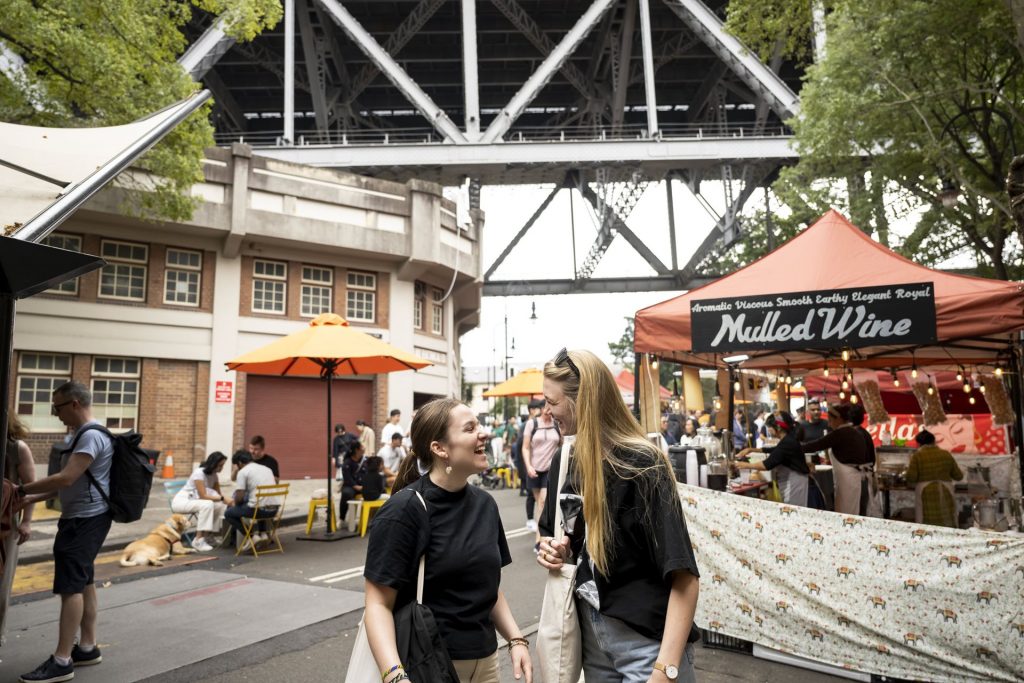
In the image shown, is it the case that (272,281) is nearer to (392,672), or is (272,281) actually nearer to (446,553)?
(446,553)

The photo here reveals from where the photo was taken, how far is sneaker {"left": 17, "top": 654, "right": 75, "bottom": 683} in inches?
191

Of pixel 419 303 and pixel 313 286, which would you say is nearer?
pixel 313 286

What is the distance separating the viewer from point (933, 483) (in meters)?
8.24

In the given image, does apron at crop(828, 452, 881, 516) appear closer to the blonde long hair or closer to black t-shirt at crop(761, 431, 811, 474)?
black t-shirt at crop(761, 431, 811, 474)

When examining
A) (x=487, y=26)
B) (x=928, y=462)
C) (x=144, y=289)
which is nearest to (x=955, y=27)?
(x=928, y=462)

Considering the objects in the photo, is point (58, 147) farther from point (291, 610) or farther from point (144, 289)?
point (144, 289)

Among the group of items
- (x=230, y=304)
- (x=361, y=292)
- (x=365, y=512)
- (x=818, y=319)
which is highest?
(x=361, y=292)

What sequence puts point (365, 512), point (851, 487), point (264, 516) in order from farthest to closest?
point (365, 512) < point (264, 516) < point (851, 487)

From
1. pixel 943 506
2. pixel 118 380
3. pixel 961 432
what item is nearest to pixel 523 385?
pixel 943 506

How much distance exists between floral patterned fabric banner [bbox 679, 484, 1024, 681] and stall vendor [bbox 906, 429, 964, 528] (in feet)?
13.2

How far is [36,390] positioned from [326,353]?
13261 millimetres

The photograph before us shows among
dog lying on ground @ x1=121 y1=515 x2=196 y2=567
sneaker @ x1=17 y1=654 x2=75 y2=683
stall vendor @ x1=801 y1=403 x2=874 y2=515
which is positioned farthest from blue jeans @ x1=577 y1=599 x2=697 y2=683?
dog lying on ground @ x1=121 y1=515 x2=196 y2=567

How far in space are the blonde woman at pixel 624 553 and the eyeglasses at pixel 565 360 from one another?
0.18 ft

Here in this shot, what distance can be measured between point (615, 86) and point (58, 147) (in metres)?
39.1
